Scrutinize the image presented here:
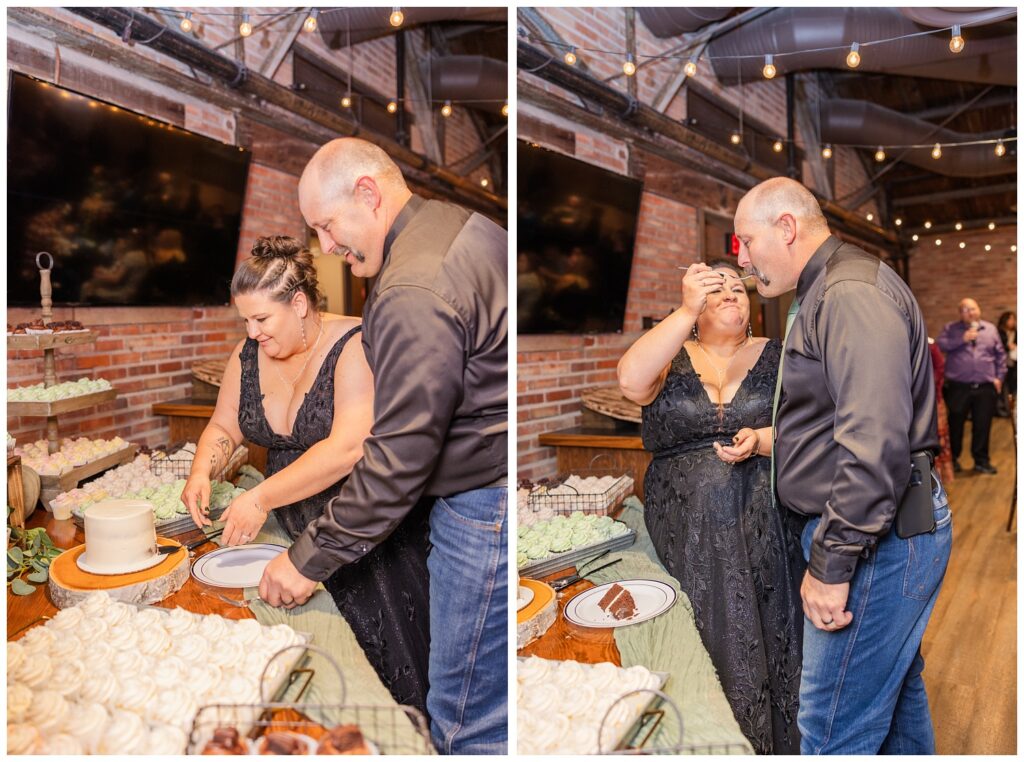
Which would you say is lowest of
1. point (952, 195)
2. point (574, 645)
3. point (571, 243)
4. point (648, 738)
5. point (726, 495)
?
point (648, 738)

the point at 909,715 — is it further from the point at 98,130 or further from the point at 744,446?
the point at 98,130

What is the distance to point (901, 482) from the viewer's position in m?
1.42

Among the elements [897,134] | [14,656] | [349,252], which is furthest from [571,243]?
[897,134]

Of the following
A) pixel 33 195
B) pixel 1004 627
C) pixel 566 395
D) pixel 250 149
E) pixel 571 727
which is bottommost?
pixel 1004 627

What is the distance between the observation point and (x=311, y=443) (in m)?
1.63

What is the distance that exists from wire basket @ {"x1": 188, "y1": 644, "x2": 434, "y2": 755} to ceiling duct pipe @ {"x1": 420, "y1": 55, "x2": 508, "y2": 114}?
1.20 metres

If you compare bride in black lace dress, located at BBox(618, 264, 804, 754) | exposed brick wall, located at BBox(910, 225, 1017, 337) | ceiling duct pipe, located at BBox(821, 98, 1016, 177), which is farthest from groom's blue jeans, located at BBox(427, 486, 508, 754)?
ceiling duct pipe, located at BBox(821, 98, 1016, 177)

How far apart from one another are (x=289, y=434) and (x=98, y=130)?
2.71 ft

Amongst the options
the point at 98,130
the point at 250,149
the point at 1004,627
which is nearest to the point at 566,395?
the point at 250,149

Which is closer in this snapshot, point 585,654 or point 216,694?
point 216,694

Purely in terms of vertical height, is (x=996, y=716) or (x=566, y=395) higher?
(x=566, y=395)

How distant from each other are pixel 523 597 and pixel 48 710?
88cm

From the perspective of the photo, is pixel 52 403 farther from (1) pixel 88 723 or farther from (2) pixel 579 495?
(2) pixel 579 495

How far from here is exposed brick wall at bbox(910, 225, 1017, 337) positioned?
4.95 m
